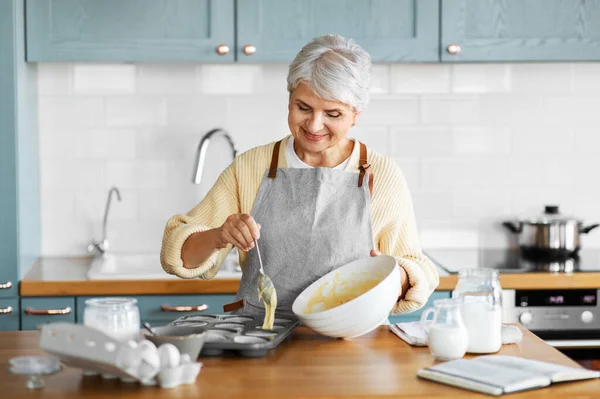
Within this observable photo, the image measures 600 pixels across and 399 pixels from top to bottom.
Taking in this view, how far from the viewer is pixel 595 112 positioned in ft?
13.3

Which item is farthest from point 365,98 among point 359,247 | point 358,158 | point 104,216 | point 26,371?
point 104,216

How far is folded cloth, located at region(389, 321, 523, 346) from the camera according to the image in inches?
84.9

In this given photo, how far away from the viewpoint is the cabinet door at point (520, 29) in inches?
143

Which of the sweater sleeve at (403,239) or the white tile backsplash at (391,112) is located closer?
the sweater sleeve at (403,239)

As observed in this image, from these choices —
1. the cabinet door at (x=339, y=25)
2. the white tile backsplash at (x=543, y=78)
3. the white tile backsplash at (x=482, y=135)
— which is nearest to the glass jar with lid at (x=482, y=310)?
the cabinet door at (x=339, y=25)

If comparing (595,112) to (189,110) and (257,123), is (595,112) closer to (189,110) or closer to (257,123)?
(257,123)

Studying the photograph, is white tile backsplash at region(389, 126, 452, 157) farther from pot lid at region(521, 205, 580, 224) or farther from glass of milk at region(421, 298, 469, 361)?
glass of milk at region(421, 298, 469, 361)

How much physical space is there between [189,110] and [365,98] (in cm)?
165

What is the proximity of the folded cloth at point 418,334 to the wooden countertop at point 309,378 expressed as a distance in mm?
18

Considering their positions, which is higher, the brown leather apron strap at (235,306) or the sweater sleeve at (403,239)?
the sweater sleeve at (403,239)

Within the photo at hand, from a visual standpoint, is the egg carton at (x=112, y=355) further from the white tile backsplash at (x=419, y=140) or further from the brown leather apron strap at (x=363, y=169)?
the white tile backsplash at (x=419, y=140)

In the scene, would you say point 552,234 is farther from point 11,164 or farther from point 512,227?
point 11,164

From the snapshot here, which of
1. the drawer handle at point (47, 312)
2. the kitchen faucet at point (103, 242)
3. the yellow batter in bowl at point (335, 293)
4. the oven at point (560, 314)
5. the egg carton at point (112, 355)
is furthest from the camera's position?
the kitchen faucet at point (103, 242)

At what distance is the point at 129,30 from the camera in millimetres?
3535
